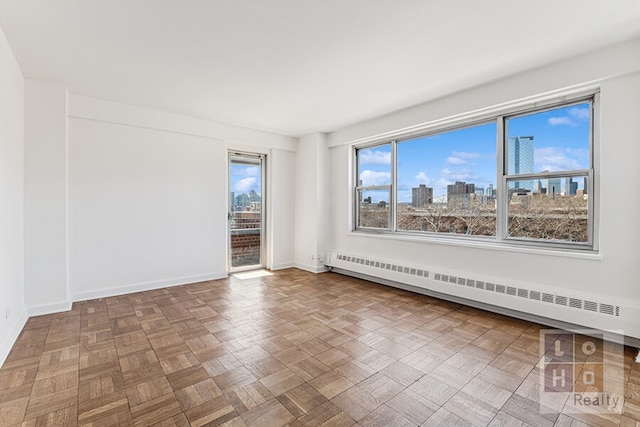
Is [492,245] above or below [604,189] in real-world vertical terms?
below

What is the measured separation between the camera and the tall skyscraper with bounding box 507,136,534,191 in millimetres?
3225

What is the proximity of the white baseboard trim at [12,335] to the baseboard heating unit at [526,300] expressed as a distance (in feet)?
13.1

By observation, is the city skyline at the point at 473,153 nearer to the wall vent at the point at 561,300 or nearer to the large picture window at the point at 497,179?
the large picture window at the point at 497,179

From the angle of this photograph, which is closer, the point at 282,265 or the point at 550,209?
the point at 550,209

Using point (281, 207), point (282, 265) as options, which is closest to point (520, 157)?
point (281, 207)

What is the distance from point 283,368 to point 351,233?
10.3 feet

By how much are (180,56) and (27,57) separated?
4.64ft

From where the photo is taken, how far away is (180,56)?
8.74 feet

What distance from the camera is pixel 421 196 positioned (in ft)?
14.3

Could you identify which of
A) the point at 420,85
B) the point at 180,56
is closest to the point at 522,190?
the point at 420,85

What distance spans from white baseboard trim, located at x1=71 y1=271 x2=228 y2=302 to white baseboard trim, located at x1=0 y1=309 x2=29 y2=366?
2.14 feet

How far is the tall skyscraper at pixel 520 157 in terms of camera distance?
3225mm

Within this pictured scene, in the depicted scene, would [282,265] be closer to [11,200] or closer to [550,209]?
[11,200]

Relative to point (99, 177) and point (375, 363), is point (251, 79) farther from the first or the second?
point (375, 363)
